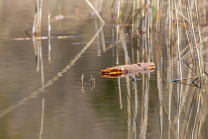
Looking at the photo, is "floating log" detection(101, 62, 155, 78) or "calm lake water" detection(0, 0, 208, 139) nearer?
"calm lake water" detection(0, 0, 208, 139)

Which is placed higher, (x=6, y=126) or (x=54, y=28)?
(x=54, y=28)

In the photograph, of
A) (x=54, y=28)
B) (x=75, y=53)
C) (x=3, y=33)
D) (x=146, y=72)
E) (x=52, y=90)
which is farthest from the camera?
(x=54, y=28)

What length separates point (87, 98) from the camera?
462cm

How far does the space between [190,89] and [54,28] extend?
8.63m

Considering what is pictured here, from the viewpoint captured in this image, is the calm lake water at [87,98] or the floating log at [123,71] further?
the floating log at [123,71]

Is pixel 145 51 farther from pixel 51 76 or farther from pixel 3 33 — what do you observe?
pixel 3 33

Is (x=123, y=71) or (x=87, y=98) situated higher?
(x=123, y=71)

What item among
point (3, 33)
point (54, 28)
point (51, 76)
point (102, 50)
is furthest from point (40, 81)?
point (54, 28)

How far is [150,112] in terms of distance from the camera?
4090mm

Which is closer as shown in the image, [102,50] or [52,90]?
[52,90]

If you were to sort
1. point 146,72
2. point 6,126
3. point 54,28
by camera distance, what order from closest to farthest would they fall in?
point 6,126 → point 146,72 → point 54,28

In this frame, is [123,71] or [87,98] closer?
[87,98]

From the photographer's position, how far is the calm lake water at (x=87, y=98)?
11.6ft

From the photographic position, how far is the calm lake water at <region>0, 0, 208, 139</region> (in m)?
3.54
